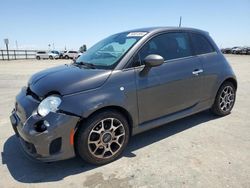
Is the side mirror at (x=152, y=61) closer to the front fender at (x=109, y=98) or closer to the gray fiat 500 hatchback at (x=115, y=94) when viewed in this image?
the gray fiat 500 hatchback at (x=115, y=94)

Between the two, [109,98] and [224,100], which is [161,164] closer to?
[109,98]

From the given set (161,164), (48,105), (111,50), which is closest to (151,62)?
(111,50)

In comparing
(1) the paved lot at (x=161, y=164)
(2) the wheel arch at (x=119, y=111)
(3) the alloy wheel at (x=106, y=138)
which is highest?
(2) the wheel arch at (x=119, y=111)

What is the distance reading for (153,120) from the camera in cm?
384

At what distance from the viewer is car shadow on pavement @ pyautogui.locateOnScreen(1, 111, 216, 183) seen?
3137 millimetres

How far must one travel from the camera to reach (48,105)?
9.84ft

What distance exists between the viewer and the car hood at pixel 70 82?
3.13 metres

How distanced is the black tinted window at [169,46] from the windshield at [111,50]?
207 millimetres

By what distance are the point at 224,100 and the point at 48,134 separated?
3600 mm

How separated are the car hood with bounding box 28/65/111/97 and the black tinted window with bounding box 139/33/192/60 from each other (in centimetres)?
76

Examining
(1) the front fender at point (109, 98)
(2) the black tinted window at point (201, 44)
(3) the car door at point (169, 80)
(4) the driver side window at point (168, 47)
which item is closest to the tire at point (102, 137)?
(1) the front fender at point (109, 98)

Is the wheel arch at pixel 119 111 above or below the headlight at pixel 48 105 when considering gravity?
below

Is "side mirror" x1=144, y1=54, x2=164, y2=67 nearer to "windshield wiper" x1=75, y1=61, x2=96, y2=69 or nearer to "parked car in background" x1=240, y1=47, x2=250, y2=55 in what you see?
"windshield wiper" x1=75, y1=61, x2=96, y2=69

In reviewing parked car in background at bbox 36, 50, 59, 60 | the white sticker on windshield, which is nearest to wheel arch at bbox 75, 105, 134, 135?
the white sticker on windshield
